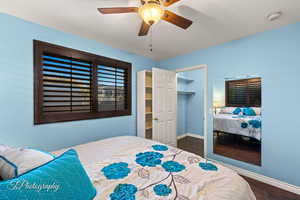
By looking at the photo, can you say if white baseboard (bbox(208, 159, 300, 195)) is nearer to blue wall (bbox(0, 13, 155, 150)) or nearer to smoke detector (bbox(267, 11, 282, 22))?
smoke detector (bbox(267, 11, 282, 22))

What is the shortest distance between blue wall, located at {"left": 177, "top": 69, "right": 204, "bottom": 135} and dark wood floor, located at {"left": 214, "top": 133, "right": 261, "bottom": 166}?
147 centimetres

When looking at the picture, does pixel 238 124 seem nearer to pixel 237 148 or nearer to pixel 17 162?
pixel 237 148

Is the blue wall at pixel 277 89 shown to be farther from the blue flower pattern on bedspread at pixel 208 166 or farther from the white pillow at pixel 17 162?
the white pillow at pixel 17 162

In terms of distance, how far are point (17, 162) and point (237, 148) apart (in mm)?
3080

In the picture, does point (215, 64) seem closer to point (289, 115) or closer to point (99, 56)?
point (289, 115)

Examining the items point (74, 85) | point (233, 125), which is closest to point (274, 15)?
point (233, 125)

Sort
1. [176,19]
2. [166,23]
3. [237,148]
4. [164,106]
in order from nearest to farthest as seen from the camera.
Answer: [176,19]
[166,23]
[237,148]
[164,106]

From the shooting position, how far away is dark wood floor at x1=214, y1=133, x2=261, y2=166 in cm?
221

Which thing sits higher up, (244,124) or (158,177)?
(244,124)

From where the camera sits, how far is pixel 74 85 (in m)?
2.22

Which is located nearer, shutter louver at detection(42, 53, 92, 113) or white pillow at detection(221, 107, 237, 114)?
shutter louver at detection(42, 53, 92, 113)

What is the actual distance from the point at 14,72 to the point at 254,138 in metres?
3.83

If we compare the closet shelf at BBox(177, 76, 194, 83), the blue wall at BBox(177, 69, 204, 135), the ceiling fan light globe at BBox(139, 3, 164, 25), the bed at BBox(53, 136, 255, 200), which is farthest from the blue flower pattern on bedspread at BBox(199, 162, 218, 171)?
the closet shelf at BBox(177, 76, 194, 83)

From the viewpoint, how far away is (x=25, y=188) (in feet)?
1.88
